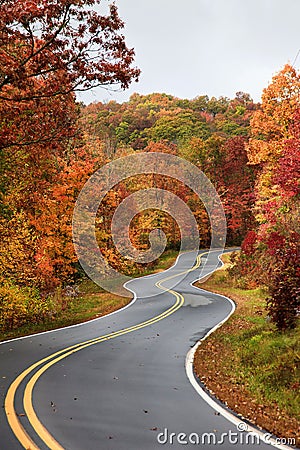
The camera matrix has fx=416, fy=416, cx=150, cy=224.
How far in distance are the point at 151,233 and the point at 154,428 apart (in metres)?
33.0

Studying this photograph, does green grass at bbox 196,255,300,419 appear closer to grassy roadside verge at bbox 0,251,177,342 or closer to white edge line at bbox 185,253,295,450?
white edge line at bbox 185,253,295,450

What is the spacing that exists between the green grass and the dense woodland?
3.47ft

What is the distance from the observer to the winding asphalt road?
6.02 m

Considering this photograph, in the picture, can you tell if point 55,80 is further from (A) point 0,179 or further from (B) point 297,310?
(B) point 297,310

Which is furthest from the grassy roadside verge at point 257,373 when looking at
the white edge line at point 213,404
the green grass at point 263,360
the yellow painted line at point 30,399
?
the yellow painted line at point 30,399

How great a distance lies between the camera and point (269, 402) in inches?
313

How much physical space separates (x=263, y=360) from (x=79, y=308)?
13.3m

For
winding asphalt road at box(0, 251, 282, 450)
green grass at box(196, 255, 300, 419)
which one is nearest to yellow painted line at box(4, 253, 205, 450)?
winding asphalt road at box(0, 251, 282, 450)

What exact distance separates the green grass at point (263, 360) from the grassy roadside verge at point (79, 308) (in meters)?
6.63

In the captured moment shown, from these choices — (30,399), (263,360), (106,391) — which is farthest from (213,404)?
(30,399)

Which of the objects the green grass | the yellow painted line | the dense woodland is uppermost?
the dense woodland

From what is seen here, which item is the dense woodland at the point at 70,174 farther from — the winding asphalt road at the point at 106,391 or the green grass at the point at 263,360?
the winding asphalt road at the point at 106,391

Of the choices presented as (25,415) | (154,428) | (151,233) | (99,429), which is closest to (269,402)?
(154,428)

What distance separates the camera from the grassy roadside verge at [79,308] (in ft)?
52.2
